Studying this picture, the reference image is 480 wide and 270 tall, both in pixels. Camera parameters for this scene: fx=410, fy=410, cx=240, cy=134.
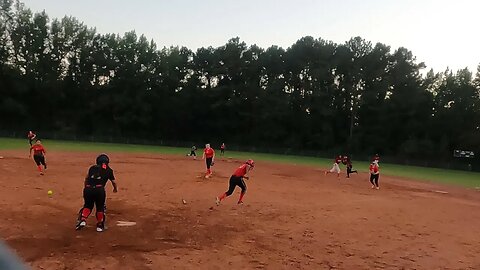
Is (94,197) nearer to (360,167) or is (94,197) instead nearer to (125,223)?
(125,223)

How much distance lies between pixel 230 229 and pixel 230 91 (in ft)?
229

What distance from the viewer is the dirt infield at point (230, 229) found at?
9.40 metres

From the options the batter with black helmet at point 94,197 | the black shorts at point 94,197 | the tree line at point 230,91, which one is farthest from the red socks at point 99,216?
the tree line at point 230,91

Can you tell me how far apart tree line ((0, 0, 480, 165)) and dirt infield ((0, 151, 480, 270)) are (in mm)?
54082

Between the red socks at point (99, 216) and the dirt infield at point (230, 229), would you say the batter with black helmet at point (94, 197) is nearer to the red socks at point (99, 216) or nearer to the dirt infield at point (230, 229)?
the red socks at point (99, 216)

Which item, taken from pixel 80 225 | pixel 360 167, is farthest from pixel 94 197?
pixel 360 167

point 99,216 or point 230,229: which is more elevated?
point 99,216

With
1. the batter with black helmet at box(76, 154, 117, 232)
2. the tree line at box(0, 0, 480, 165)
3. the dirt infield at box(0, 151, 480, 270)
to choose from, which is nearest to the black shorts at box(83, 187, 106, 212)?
the batter with black helmet at box(76, 154, 117, 232)

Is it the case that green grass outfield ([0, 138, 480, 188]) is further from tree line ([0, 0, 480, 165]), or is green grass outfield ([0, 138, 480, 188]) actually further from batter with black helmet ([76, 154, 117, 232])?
batter with black helmet ([76, 154, 117, 232])

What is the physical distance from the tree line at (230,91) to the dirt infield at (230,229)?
177 feet

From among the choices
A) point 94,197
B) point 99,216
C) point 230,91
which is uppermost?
point 230,91

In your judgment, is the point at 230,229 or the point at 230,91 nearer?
the point at 230,229

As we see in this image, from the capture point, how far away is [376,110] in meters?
73.7

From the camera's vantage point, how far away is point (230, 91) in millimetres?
81125
